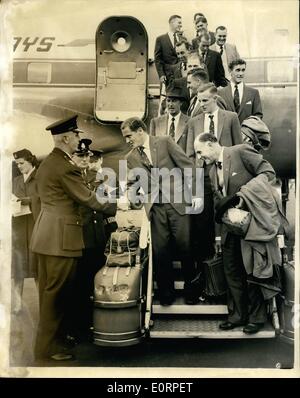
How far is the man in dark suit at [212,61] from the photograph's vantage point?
12.0ft

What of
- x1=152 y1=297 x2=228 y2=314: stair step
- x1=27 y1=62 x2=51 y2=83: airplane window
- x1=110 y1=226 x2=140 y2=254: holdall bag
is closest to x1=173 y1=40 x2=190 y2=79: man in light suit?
x1=27 y1=62 x2=51 y2=83: airplane window

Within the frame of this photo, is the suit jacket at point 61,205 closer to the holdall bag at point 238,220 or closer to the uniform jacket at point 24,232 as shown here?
the uniform jacket at point 24,232

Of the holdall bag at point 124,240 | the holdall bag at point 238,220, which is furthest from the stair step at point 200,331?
the holdall bag at point 238,220

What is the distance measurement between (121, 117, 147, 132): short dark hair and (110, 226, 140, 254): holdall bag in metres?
0.75

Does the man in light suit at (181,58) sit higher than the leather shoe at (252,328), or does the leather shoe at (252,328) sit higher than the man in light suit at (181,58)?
the man in light suit at (181,58)

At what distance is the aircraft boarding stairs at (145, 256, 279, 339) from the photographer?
11.7 ft

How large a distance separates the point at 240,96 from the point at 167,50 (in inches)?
25.4

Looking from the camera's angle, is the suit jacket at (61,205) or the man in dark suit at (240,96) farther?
the man in dark suit at (240,96)

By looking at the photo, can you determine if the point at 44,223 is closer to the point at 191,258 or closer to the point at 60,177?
the point at 60,177

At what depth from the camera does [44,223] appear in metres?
3.56

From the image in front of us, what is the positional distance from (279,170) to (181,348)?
150 cm

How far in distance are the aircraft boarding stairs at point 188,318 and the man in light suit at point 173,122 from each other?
37.3 inches

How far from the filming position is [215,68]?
3674 millimetres
